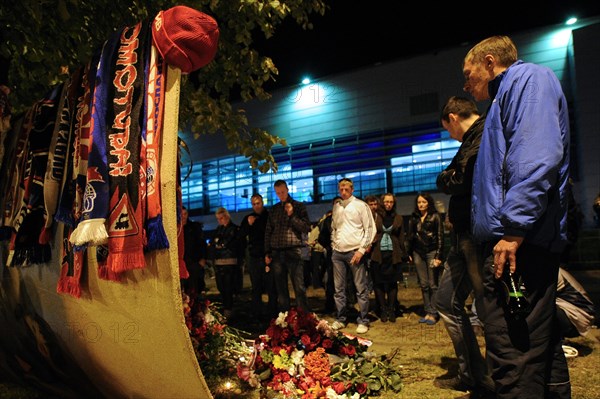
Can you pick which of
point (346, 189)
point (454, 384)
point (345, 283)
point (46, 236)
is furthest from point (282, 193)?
point (46, 236)

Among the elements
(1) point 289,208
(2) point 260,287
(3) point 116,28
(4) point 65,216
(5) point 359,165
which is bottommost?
(2) point 260,287

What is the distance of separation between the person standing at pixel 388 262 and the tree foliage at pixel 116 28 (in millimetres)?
2156

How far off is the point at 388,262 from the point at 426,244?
0.65 meters

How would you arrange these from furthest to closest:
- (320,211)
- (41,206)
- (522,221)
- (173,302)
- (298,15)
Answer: (320,211) → (298,15) → (41,206) → (173,302) → (522,221)

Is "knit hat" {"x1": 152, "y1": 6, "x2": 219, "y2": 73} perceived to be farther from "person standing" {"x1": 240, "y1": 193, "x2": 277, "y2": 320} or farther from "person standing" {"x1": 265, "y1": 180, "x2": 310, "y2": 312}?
"person standing" {"x1": 240, "y1": 193, "x2": 277, "y2": 320}

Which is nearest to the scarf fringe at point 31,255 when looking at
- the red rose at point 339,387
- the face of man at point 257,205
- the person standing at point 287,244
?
the red rose at point 339,387

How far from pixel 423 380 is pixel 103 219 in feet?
9.53

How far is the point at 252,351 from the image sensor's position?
3.60m

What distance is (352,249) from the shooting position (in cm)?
586

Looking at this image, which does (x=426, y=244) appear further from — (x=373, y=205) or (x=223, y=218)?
(x=223, y=218)

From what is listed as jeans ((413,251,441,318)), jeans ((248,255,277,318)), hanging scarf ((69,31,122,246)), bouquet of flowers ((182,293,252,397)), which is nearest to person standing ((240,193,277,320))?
jeans ((248,255,277,318))

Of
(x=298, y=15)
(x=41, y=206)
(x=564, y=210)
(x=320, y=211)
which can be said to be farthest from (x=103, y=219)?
(x=320, y=211)

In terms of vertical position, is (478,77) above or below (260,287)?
above

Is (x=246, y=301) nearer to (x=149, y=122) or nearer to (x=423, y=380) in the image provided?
(x=423, y=380)
